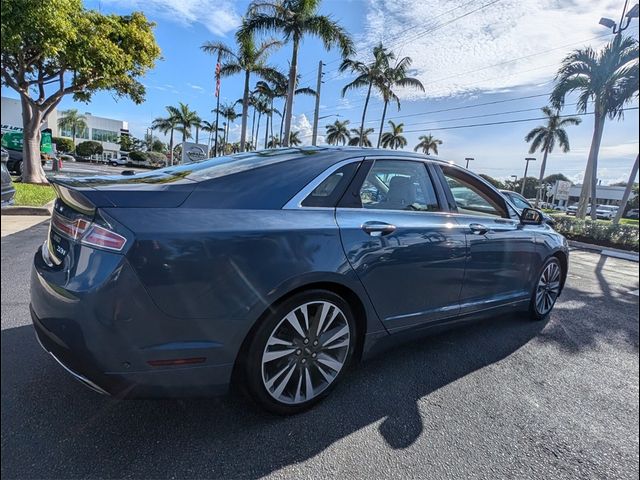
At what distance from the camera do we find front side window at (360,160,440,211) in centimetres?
261

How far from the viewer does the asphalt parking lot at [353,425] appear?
5.56 ft

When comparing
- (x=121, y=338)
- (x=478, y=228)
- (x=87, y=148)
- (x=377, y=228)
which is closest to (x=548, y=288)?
(x=478, y=228)

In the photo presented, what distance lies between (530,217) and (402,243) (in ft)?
6.26

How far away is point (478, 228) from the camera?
10.1 ft

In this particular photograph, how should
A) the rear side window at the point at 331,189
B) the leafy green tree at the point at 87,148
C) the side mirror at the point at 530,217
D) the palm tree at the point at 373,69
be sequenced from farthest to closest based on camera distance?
the leafy green tree at the point at 87,148 < the palm tree at the point at 373,69 < the side mirror at the point at 530,217 < the rear side window at the point at 331,189

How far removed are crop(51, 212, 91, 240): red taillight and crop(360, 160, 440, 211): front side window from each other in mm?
1556

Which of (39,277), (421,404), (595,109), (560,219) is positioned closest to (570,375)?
(421,404)

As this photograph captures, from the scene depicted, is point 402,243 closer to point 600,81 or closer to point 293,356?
point 293,356

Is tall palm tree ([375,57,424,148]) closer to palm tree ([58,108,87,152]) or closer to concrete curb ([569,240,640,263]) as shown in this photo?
concrete curb ([569,240,640,263])

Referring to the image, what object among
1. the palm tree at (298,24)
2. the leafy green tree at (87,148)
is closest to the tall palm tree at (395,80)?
the palm tree at (298,24)

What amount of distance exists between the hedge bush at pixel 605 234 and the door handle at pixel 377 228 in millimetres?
12266

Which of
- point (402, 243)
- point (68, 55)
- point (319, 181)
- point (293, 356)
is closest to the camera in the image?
point (293, 356)

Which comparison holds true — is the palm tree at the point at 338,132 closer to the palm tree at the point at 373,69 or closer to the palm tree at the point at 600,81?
the palm tree at the point at 373,69

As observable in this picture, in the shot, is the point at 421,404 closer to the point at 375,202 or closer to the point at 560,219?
the point at 375,202
